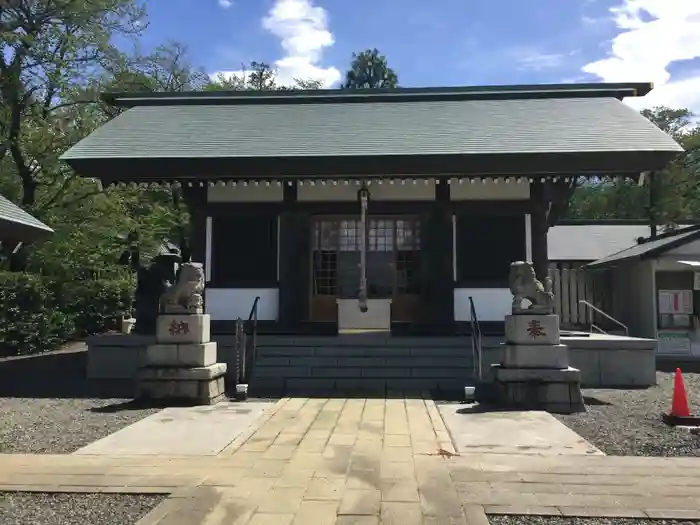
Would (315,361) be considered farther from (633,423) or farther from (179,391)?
(633,423)

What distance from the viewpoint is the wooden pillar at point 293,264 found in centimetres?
1177

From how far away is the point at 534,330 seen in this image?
809 centimetres

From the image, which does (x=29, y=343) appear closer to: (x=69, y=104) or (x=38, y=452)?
(x=69, y=104)

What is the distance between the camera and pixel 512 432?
6309 millimetres

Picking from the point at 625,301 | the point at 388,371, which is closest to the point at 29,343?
the point at 388,371

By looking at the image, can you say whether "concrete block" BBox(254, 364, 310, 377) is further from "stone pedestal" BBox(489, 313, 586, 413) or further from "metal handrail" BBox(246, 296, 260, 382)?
"stone pedestal" BBox(489, 313, 586, 413)

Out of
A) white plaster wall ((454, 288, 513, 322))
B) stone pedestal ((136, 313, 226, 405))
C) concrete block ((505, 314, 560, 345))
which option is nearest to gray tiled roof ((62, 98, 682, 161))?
white plaster wall ((454, 288, 513, 322))

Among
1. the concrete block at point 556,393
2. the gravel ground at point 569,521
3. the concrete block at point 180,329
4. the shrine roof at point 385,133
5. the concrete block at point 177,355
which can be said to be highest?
the shrine roof at point 385,133

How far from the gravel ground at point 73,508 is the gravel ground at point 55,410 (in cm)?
147

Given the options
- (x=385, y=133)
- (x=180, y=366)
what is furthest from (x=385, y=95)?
(x=180, y=366)

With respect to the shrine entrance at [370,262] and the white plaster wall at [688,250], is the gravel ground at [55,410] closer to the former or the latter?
the shrine entrance at [370,262]

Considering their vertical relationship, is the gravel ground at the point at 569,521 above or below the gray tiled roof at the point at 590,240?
below

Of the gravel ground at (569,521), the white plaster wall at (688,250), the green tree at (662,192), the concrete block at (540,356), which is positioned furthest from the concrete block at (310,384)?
the green tree at (662,192)

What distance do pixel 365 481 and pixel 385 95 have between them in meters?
12.7
